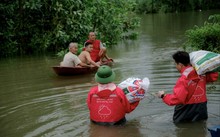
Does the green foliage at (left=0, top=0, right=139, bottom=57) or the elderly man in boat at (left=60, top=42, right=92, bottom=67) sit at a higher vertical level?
the green foliage at (left=0, top=0, right=139, bottom=57)

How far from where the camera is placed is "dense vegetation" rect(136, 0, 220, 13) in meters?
55.9

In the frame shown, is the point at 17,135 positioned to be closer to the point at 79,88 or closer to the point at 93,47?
the point at 79,88

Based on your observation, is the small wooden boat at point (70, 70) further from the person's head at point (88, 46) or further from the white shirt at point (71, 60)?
the person's head at point (88, 46)

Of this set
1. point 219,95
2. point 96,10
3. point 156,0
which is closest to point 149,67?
point 219,95

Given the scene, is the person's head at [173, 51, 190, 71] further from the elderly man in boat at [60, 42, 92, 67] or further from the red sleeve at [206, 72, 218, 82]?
the elderly man in boat at [60, 42, 92, 67]

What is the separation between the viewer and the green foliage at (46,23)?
1755 cm

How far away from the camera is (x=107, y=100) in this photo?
6.63 metres

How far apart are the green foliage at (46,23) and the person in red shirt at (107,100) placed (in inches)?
417

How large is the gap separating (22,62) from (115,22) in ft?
18.6

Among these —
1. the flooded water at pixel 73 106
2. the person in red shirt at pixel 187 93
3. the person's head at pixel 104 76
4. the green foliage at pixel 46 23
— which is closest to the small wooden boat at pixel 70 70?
the flooded water at pixel 73 106

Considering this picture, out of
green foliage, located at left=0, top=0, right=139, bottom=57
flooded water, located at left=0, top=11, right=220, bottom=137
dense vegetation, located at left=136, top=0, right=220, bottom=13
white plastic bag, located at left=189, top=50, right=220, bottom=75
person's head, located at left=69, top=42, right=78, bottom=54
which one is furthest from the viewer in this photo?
dense vegetation, located at left=136, top=0, right=220, bottom=13

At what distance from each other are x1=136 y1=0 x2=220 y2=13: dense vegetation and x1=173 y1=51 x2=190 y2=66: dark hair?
50354 mm

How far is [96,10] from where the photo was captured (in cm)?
1919

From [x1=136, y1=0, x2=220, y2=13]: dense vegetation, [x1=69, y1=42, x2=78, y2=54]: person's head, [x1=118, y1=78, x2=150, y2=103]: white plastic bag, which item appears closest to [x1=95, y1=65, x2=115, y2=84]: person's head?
[x1=118, y1=78, x2=150, y2=103]: white plastic bag
